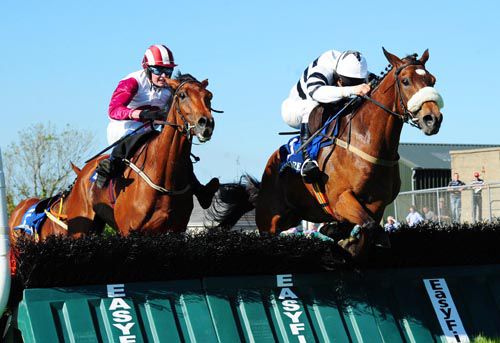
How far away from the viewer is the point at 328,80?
29.1ft

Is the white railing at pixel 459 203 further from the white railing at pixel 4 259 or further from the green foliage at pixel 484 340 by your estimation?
the white railing at pixel 4 259

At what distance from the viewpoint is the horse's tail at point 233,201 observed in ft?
34.3

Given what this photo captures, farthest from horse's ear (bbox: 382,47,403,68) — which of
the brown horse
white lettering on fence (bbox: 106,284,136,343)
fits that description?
white lettering on fence (bbox: 106,284,136,343)

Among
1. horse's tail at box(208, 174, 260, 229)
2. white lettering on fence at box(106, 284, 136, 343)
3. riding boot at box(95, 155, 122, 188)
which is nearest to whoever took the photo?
white lettering on fence at box(106, 284, 136, 343)

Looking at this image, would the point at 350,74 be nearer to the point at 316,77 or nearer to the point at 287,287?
the point at 316,77

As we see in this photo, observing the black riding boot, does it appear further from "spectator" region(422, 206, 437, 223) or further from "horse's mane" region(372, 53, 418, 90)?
"spectator" region(422, 206, 437, 223)

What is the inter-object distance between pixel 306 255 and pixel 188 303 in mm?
1256

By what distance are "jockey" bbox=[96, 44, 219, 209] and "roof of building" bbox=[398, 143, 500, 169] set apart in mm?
22716

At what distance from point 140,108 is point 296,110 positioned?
5.54ft

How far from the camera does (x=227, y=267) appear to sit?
6785mm

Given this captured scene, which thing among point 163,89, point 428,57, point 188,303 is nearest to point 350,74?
point 428,57

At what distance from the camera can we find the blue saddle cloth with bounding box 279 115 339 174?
335 inches

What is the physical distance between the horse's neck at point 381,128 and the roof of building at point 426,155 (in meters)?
22.8

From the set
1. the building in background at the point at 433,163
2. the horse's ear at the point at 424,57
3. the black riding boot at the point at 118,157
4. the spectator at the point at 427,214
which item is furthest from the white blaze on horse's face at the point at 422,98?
the building in background at the point at 433,163
